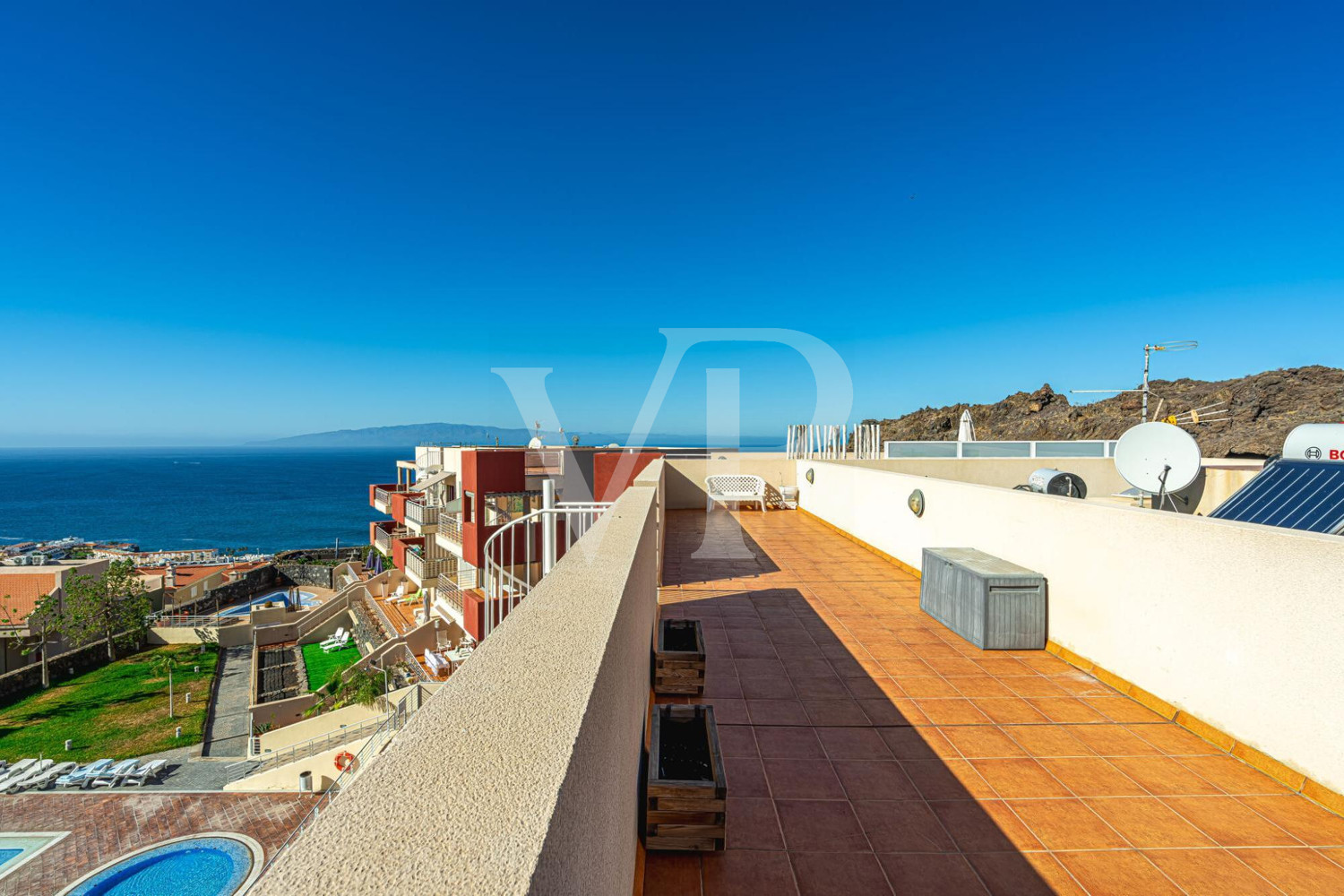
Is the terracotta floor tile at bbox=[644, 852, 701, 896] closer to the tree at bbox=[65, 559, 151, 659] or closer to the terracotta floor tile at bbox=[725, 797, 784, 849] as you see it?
the terracotta floor tile at bbox=[725, 797, 784, 849]

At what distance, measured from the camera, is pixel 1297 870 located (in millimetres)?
2432

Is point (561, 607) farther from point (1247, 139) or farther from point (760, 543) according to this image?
point (1247, 139)

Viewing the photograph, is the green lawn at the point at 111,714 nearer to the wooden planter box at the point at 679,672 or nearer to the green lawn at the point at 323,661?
the green lawn at the point at 323,661

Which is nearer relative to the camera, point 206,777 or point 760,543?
point 760,543

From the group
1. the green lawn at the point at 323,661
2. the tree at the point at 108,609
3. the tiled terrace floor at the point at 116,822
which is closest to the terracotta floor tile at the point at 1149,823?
the tiled terrace floor at the point at 116,822

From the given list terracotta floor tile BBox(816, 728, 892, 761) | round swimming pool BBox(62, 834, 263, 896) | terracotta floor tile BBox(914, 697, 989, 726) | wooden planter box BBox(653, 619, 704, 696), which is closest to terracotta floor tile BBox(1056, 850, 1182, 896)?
terracotta floor tile BBox(816, 728, 892, 761)

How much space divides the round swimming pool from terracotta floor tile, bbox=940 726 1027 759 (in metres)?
12.8

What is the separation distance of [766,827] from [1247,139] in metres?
22.7

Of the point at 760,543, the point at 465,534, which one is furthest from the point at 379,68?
the point at 760,543

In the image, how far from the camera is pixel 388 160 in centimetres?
2514

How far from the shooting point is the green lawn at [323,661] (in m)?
23.3

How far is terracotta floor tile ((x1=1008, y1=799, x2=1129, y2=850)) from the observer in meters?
2.59

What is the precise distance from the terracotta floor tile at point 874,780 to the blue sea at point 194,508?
76.2 m

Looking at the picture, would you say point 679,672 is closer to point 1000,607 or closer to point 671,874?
point 671,874
